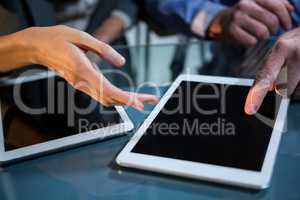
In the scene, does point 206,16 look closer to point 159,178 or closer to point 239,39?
point 239,39

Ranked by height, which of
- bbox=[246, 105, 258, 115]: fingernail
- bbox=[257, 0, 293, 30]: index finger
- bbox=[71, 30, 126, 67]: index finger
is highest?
bbox=[71, 30, 126, 67]: index finger

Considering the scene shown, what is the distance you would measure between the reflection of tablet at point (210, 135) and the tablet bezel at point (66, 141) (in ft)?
0.09

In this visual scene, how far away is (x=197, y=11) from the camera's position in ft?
2.73

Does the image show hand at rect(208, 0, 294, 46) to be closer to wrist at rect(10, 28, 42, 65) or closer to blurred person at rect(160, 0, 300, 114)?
blurred person at rect(160, 0, 300, 114)

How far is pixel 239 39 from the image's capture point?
68 centimetres

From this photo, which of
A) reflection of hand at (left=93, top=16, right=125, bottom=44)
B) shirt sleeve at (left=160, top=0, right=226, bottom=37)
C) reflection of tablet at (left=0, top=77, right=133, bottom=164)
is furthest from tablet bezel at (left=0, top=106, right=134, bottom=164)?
reflection of hand at (left=93, top=16, right=125, bottom=44)

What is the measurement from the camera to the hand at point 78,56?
1.33 ft

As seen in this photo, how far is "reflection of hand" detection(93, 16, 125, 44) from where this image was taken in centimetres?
103

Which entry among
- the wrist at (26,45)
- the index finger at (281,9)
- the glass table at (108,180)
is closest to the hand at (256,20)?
the index finger at (281,9)

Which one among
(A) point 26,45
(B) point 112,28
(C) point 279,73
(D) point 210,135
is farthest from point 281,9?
(B) point 112,28

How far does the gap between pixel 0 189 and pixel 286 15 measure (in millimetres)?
482


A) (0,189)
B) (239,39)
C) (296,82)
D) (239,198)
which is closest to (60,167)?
(0,189)

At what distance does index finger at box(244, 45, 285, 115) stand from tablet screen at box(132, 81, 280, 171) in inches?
0.5

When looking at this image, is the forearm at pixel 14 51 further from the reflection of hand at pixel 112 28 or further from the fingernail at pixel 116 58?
the reflection of hand at pixel 112 28
